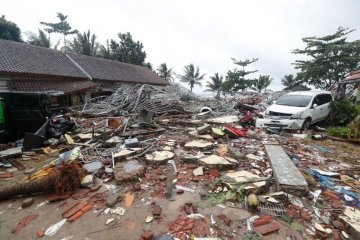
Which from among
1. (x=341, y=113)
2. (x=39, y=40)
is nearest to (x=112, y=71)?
(x=39, y=40)

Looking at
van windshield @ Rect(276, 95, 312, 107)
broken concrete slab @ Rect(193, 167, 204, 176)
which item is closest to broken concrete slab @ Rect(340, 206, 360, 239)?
broken concrete slab @ Rect(193, 167, 204, 176)

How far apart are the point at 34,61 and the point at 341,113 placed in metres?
21.5

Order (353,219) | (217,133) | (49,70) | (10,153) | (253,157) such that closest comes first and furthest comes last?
(353,219)
(253,157)
(10,153)
(217,133)
(49,70)

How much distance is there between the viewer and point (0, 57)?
49.9 ft

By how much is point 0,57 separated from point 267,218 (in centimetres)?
1987

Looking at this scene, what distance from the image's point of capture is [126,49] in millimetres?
33281

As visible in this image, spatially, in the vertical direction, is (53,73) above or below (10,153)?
above

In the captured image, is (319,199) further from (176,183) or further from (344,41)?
(344,41)

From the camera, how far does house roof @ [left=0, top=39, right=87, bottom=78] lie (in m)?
15.1

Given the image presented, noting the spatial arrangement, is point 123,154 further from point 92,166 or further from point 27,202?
point 27,202

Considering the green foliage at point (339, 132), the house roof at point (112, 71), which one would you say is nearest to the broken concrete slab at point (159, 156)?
the green foliage at point (339, 132)

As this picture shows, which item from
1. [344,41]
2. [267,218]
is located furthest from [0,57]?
[344,41]

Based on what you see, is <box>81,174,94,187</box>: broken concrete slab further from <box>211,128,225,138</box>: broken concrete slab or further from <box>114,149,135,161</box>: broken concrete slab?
<box>211,128,225,138</box>: broken concrete slab

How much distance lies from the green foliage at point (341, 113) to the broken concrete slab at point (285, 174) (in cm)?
645
